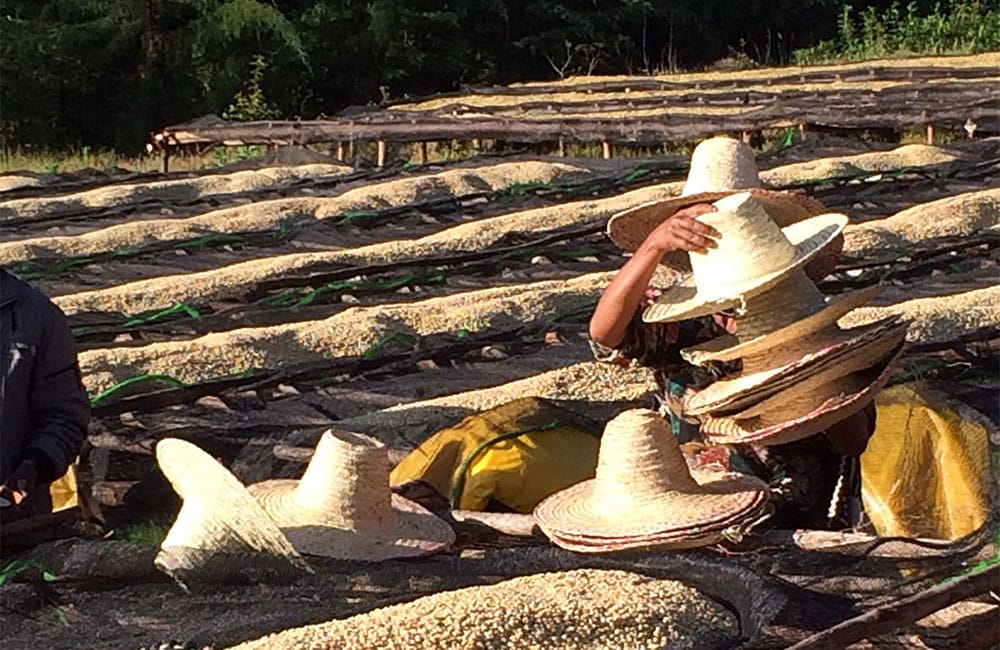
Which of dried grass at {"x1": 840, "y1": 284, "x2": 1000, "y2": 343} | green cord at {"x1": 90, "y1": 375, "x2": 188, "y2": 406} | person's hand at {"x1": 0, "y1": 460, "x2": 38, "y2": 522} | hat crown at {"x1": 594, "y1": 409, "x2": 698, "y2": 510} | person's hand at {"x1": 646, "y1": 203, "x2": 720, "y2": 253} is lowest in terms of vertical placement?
green cord at {"x1": 90, "y1": 375, "x2": 188, "y2": 406}

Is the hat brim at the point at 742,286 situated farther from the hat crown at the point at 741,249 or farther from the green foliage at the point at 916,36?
the green foliage at the point at 916,36

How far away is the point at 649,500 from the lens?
2.62 m

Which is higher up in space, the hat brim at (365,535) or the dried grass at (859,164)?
the dried grass at (859,164)

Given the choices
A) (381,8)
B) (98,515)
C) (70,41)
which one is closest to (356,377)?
(98,515)

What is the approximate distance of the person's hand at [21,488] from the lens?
3166mm

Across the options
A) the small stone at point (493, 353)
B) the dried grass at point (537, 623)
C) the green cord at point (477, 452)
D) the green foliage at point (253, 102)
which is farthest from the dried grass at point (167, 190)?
the green foliage at point (253, 102)

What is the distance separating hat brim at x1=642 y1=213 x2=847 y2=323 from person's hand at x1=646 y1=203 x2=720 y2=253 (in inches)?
3.5

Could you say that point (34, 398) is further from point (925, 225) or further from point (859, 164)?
point (859, 164)

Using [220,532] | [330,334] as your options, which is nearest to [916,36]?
[330,334]

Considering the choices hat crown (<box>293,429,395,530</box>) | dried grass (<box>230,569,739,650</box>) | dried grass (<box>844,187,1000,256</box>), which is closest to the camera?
dried grass (<box>230,569,739,650</box>)

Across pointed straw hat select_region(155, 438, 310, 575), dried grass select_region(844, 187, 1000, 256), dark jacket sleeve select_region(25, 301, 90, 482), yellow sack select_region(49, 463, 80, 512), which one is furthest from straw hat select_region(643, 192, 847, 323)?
dried grass select_region(844, 187, 1000, 256)

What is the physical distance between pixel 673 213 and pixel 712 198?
175 mm

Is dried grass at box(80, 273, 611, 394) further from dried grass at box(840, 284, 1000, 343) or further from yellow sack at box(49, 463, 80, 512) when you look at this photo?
dried grass at box(840, 284, 1000, 343)

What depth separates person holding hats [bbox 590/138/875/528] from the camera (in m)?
2.85
